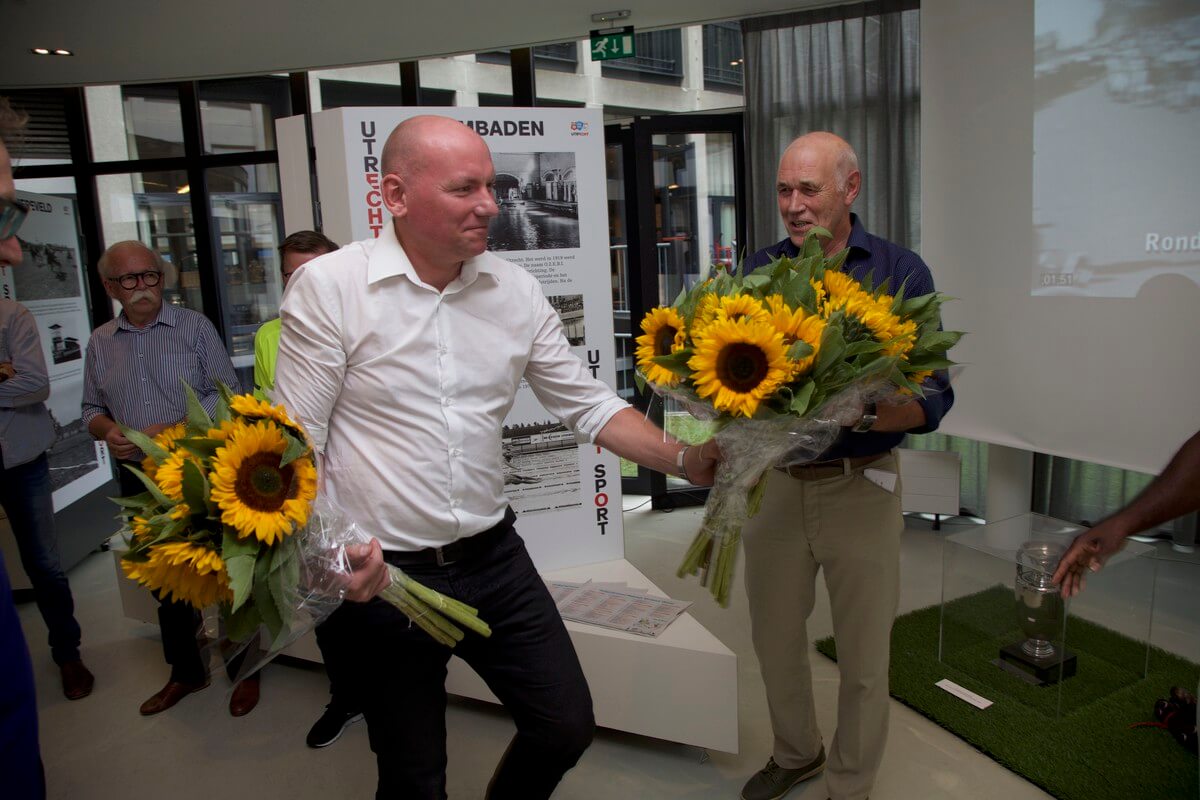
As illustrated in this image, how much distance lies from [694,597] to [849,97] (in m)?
3.28

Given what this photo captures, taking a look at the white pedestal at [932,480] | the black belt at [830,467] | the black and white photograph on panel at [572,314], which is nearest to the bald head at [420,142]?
the black belt at [830,467]

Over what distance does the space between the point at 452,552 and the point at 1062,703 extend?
260cm

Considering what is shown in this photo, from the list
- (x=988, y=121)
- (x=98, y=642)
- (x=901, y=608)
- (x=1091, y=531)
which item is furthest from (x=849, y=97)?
(x=98, y=642)

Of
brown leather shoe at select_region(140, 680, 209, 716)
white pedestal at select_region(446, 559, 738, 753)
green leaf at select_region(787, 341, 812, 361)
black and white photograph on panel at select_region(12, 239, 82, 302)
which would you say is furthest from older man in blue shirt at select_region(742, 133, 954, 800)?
black and white photograph on panel at select_region(12, 239, 82, 302)

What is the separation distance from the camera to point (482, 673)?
2.08 m

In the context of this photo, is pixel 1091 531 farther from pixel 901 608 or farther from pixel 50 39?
pixel 50 39

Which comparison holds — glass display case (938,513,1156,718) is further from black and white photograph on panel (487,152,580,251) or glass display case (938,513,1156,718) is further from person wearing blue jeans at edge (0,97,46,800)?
person wearing blue jeans at edge (0,97,46,800)

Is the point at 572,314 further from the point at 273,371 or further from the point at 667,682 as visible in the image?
the point at 667,682

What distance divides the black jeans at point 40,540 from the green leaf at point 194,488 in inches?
107

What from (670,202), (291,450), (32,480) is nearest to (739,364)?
(291,450)

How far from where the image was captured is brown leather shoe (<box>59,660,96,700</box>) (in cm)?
369

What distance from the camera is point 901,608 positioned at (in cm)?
422

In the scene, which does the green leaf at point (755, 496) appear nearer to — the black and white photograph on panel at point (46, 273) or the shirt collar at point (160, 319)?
the shirt collar at point (160, 319)

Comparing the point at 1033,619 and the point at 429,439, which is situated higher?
the point at 429,439
